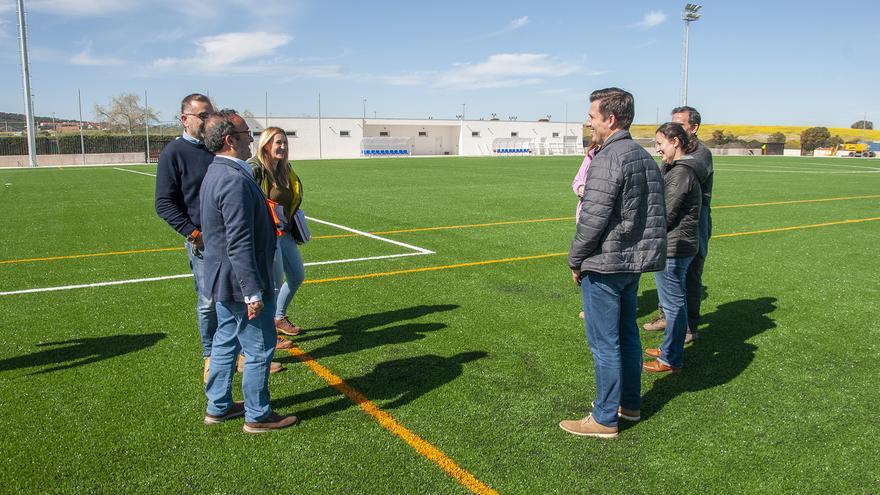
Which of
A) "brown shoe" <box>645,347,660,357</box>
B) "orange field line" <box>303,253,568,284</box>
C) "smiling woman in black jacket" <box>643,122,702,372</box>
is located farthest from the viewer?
"orange field line" <box>303,253,568,284</box>

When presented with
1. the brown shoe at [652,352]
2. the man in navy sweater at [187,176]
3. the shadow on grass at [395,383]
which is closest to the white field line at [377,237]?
the shadow on grass at [395,383]

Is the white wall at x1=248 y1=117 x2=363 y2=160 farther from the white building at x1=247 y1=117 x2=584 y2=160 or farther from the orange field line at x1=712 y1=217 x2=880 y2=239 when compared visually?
the orange field line at x1=712 y1=217 x2=880 y2=239

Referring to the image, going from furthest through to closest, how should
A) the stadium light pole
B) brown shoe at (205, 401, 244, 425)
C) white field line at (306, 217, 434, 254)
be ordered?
the stadium light pole
white field line at (306, 217, 434, 254)
brown shoe at (205, 401, 244, 425)

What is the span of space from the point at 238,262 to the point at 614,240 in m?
2.12

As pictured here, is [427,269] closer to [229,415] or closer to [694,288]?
[694,288]

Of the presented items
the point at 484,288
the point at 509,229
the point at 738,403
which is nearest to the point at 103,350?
the point at 484,288

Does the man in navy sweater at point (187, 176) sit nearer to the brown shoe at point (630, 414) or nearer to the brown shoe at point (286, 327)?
the brown shoe at point (286, 327)

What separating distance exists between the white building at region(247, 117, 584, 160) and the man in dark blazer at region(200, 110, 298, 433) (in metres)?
53.9

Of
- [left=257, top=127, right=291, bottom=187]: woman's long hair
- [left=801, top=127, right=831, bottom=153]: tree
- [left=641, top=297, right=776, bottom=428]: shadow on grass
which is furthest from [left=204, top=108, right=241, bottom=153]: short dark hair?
[left=801, top=127, right=831, bottom=153]: tree

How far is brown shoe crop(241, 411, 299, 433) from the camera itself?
12.4ft

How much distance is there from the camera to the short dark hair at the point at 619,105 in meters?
3.48

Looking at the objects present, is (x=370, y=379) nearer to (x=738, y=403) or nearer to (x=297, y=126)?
(x=738, y=403)

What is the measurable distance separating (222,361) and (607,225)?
2.46 metres

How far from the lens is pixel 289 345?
211 inches
